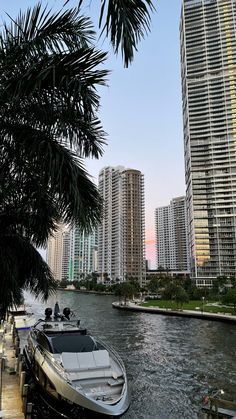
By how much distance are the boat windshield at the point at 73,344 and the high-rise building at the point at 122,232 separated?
170746mm

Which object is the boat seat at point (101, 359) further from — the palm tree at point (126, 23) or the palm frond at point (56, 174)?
the palm tree at point (126, 23)

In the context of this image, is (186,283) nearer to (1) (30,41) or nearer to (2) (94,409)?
(2) (94,409)

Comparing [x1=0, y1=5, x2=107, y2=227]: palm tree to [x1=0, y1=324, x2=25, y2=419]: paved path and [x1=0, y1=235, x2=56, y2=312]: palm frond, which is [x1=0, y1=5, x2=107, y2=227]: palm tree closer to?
[x1=0, y1=235, x2=56, y2=312]: palm frond

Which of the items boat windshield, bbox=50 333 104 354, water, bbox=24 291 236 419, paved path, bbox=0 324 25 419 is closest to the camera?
paved path, bbox=0 324 25 419

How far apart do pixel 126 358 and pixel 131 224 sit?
16600 cm

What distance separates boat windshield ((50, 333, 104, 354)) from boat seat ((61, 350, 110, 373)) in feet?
2.77

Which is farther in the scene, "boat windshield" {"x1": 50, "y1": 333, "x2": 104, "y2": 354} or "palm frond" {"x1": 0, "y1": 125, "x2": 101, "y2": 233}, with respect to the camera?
"boat windshield" {"x1": 50, "y1": 333, "x2": 104, "y2": 354}

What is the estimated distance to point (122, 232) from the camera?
190 meters

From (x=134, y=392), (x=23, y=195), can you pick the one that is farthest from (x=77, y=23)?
(x=134, y=392)

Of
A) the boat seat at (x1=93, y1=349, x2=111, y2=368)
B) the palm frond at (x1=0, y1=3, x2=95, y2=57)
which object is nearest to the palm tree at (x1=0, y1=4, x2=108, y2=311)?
the palm frond at (x1=0, y1=3, x2=95, y2=57)

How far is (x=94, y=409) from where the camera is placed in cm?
1105

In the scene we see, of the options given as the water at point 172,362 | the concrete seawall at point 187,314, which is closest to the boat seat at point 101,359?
the water at point 172,362

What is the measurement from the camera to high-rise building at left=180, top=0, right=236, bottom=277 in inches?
5197

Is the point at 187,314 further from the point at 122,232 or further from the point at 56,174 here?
the point at 122,232
